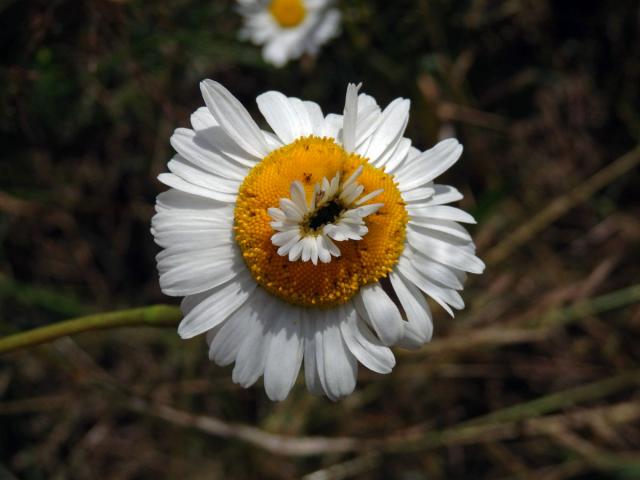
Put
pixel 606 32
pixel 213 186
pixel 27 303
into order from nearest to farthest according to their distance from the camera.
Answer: pixel 213 186
pixel 27 303
pixel 606 32

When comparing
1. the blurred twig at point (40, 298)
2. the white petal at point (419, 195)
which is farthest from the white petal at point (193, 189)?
the blurred twig at point (40, 298)

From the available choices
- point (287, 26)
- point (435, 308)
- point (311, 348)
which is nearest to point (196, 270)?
point (311, 348)

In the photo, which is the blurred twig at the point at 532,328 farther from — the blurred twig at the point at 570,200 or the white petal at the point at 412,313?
the white petal at the point at 412,313

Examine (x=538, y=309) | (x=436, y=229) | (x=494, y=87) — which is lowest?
Result: (x=436, y=229)

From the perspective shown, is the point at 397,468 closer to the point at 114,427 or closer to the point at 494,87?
the point at 114,427

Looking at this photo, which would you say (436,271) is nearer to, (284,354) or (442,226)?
(442,226)

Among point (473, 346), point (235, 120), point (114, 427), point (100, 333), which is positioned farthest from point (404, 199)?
point (114, 427)
